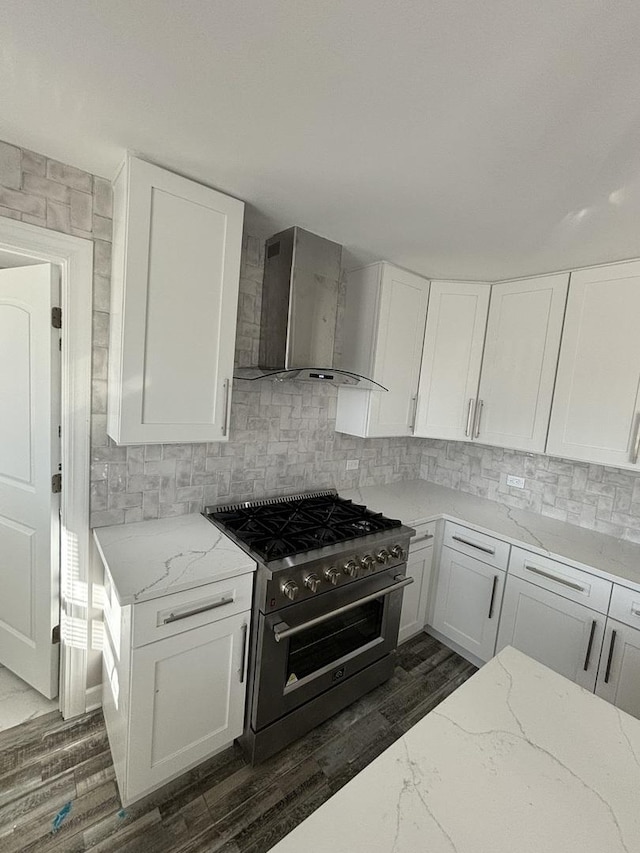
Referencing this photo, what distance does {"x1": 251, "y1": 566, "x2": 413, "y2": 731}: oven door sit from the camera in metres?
1.66

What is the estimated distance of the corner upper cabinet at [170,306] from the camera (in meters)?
1.49

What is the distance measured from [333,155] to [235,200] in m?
0.53

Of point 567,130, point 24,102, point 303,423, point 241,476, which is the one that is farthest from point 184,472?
point 567,130

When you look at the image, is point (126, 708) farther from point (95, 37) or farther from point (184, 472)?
point (95, 37)

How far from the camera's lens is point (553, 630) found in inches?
81.6

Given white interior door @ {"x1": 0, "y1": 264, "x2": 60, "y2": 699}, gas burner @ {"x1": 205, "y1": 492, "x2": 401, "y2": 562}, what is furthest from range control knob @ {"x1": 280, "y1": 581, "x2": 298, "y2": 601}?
white interior door @ {"x1": 0, "y1": 264, "x2": 60, "y2": 699}

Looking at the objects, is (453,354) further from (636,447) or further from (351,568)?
(351,568)

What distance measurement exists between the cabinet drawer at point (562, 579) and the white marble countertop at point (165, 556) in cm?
153

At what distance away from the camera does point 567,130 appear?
1.10m

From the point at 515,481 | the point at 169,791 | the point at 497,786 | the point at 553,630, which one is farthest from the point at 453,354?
the point at 169,791

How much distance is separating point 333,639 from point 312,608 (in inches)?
12.6

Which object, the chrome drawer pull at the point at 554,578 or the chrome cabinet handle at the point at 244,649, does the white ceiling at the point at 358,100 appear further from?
the chrome cabinet handle at the point at 244,649

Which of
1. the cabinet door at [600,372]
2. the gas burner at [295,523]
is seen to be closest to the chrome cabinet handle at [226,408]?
the gas burner at [295,523]

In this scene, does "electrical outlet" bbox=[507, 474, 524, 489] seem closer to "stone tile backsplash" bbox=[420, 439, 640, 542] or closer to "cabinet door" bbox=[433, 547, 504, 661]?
"stone tile backsplash" bbox=[420, 439, 640, 542]
